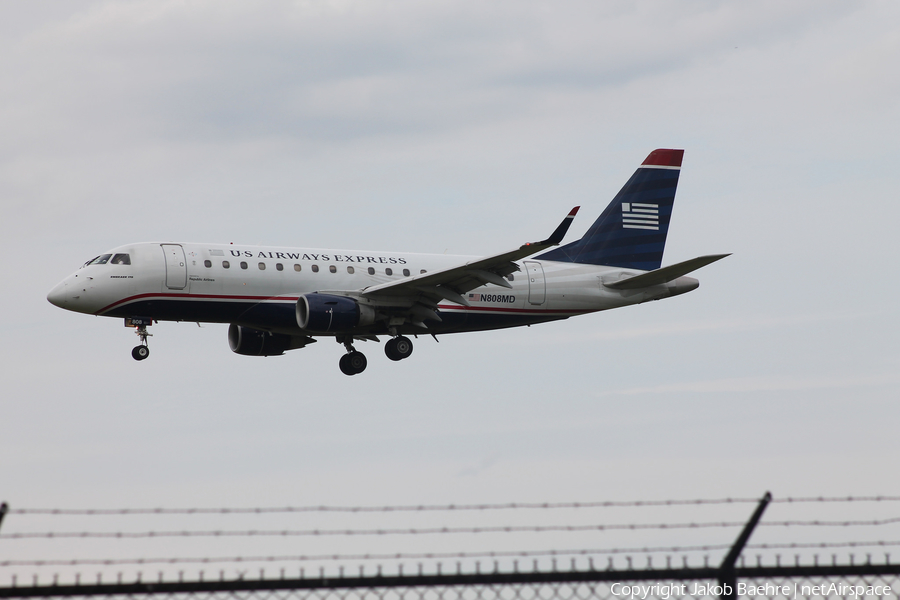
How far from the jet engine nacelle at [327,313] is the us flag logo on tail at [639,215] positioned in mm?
11917

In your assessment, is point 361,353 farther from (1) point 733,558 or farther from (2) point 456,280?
(1) point 733,558

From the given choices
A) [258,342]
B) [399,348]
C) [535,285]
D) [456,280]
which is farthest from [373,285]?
[535,285]

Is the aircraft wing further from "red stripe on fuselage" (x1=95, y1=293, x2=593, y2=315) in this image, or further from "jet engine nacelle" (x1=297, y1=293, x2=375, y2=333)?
"red stripe on fuselage" (x1=95, y1=293, x2=593, y2=315)

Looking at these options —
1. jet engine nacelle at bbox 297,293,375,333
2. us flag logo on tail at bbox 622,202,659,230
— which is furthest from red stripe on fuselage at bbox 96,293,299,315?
us flag logo on tail at bbox 622,202,659,230

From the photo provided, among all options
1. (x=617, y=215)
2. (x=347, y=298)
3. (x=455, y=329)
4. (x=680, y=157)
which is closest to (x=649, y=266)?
(x=617, y=215)

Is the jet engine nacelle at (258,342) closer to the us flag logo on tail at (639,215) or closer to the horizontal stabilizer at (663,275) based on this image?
Answer: the horizontal stabilizer at (663,275)

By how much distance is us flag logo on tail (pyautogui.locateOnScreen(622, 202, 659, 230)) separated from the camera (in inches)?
1592

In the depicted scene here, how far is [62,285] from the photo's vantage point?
3200 cm

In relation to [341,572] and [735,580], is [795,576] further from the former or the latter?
[341,572]

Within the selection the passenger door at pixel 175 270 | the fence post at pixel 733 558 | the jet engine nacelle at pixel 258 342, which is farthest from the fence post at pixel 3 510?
the jet engine nacelle at pixel 258 342

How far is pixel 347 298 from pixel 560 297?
8.04 meters

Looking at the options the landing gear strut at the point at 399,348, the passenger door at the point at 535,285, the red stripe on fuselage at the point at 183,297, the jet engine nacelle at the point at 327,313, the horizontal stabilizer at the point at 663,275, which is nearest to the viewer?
the red stripe on fuselage at the point at 183,297

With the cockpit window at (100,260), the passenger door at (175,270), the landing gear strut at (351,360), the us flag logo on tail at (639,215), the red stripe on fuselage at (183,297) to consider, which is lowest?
the landing gear strut at (351,360)

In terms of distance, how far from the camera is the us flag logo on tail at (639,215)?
4044 centimetres
